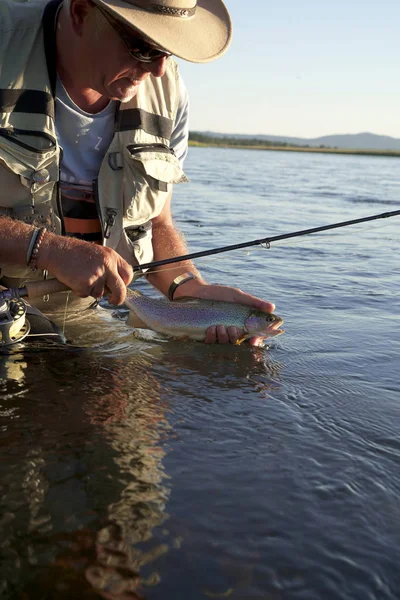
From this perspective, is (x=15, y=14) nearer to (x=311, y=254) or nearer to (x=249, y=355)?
(x=249, y=355)

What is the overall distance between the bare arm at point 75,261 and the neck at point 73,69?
2.65 feet

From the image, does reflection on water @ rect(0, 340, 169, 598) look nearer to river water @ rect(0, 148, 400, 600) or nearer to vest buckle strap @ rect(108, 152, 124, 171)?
river water @ rect(0, 148, 400, 600)

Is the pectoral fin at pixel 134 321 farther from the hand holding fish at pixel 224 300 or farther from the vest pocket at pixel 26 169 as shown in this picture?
the vest pocket at pixel 26 169

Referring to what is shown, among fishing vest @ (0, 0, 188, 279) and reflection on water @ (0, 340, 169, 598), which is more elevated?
fishing vest @ (0, 0, 188, 279)

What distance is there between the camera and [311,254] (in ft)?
27.5

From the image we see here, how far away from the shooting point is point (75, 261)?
316 cm

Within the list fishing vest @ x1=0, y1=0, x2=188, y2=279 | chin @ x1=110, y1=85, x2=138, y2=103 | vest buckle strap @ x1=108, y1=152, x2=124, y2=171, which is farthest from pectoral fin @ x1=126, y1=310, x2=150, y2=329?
chin @ x1=110, y1=85, x2=138, y2=103

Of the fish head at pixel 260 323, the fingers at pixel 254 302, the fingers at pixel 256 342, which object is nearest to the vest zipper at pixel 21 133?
the fingers at pixel 254 302

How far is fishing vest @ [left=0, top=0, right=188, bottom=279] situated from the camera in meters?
3.46

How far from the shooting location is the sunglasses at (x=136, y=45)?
3.03m

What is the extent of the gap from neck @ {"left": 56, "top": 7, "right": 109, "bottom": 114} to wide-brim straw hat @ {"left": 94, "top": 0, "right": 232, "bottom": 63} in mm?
466

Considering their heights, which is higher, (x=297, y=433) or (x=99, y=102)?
(x=99, y=102)

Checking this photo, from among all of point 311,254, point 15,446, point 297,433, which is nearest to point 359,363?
point 297,433

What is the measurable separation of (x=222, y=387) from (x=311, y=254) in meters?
5.04
